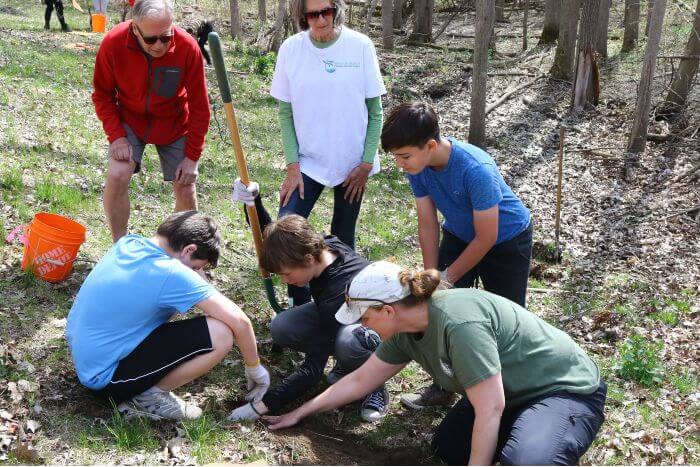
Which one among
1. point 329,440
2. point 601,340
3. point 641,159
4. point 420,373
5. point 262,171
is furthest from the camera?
point 641,159

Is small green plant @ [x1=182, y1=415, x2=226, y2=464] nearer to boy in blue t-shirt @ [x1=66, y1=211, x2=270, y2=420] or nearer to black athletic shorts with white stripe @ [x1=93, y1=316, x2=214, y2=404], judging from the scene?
boy in blue t-shirt @ [x1=66, y1=211, x2=270, y2=420]

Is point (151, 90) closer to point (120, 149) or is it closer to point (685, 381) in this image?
point (120, 149)

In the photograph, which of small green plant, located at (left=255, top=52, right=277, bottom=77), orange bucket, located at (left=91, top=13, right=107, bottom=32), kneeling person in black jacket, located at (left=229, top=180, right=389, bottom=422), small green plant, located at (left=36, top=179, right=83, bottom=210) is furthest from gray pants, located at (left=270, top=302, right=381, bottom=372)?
orange bucket, located at (left=91, top=13, right=107, bottom=32)

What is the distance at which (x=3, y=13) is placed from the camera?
18.8m

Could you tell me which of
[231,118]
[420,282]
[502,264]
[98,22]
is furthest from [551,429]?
[98,22]

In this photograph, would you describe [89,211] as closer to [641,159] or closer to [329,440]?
[329,440]

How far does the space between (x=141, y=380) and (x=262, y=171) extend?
504cm

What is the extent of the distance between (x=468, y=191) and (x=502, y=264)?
1.87ft

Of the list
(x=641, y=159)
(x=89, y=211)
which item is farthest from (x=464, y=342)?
(x=641, y=159)

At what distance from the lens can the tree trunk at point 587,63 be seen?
441 inches

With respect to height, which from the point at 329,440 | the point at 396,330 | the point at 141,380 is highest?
the point at 396,330

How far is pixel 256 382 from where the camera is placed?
12.2 feet

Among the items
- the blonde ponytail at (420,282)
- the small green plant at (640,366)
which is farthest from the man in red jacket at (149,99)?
the small green plant at (640,366)

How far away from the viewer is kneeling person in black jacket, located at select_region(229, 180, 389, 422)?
331 cm
